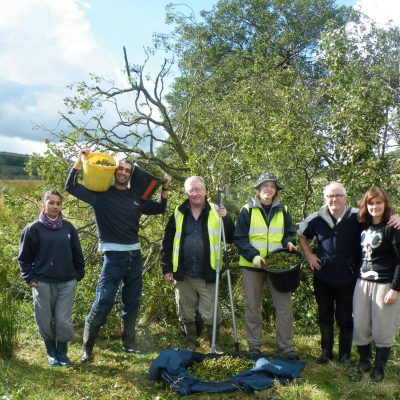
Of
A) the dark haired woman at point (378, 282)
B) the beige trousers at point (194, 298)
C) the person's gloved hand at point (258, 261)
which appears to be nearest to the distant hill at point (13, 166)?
the beige trousers at point (194, 298)

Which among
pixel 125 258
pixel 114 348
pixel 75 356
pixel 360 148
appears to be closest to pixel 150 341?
pixel 114 348

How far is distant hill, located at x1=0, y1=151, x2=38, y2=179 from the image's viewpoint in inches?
217

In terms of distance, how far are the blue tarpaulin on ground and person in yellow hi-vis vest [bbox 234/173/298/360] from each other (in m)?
0.38

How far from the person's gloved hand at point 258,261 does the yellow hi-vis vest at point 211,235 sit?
427mm

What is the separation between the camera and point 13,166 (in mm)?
6234

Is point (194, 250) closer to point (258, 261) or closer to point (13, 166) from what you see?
point (258, 261)

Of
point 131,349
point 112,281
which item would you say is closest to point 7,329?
point 112,281

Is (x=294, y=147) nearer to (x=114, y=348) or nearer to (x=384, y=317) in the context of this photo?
(x=384, y=317)

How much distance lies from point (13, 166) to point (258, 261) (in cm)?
370

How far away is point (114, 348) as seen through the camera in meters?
5.13

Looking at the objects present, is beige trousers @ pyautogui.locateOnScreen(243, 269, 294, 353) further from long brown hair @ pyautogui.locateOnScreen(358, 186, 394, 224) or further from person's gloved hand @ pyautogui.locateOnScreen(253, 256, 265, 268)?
long brown hair @ pyautogui.locateOnScreen(358, 186, 394, 224)

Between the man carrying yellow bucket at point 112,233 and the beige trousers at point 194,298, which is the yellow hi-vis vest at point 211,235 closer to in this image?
the beige trousers at point 194,298

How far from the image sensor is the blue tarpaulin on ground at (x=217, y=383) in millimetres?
3857

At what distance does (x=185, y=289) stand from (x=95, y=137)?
9.68ft
